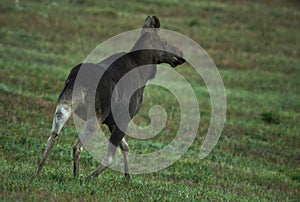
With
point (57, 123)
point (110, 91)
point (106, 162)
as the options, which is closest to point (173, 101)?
point (106, 162)

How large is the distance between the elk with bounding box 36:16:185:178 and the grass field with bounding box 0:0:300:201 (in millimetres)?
631

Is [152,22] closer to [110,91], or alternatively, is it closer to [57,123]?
[110,91]

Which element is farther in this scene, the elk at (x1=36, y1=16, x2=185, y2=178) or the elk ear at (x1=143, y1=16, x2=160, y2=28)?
the elk ear at (x1=143, y1=16, x2=160, y2=28)

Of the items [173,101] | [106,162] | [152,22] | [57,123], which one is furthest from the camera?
[173,101]

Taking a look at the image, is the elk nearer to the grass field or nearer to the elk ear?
the elk ear

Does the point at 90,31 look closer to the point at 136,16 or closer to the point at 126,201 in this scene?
the point at 136,16

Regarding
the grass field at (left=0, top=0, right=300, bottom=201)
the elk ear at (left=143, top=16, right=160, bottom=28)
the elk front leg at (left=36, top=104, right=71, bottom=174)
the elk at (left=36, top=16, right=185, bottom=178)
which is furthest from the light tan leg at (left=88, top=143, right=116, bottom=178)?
the elk ear at (left=143, top=16, right=160, bottom=28)

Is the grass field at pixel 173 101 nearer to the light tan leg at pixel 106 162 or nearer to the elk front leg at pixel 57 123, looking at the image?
the light tan leg at pixel 106 162

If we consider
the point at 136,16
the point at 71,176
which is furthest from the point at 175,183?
the point at 136,16

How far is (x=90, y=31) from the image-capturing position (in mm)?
34219

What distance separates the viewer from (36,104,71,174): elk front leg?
28.0ft

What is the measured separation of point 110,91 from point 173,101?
12749 millimetres

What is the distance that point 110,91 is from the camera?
948cm

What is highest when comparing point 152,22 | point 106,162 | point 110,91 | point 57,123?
point 152,22
